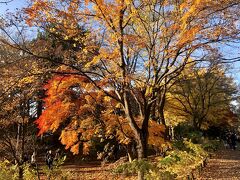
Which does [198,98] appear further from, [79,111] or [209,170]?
[209,170]

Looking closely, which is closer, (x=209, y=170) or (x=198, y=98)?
(x=209, y=170)

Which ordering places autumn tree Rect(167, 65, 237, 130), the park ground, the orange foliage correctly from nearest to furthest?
the park ground → the orange foliage → autumn tree Rect(167, 65, 237, 130)

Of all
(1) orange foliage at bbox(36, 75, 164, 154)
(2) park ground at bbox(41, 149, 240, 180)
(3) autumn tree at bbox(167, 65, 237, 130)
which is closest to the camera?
(2) park ground at bbox(41, 149, 240, 180)

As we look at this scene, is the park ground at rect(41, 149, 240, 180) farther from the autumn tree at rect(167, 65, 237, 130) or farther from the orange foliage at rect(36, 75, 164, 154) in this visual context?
the autumn tree at rect(167, 65, 237, 130)

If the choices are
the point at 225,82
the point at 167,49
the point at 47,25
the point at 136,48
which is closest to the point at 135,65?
the point at 136,48

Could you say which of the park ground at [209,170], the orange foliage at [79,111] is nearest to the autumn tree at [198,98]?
the park ground at [209,170]

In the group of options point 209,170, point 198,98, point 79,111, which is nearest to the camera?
point 209,170

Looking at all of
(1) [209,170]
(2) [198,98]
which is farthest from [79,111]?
(2) [198,98]

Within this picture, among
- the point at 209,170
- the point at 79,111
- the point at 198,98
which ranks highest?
the point at 198,98

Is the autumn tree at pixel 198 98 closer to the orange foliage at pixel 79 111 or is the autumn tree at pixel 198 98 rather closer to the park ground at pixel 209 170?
the park ground at pixel 209 170

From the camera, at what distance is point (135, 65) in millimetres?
15148

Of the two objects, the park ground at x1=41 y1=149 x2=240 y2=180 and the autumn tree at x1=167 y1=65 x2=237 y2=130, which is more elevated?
the autumn tree at x1=167 y1=65 x2=237 y2=130

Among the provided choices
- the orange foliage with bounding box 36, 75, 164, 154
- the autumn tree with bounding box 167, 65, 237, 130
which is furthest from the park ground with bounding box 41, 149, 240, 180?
the autumn tree with bounding box 167, 65, 237, 130

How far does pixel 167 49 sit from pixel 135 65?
13.9 ft
